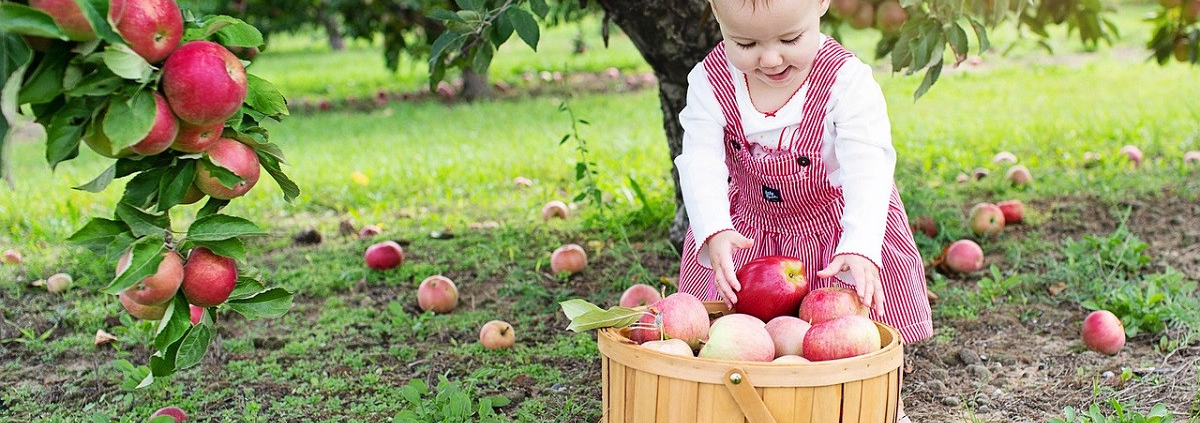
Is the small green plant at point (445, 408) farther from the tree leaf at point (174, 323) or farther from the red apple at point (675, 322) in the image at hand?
the tree leaf at point (174, 323)

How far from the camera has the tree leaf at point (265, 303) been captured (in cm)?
162

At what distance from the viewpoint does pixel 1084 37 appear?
12.4 feet

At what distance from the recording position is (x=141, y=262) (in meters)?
1.39

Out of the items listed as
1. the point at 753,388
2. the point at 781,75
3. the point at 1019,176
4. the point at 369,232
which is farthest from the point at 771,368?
the point at 1019,176

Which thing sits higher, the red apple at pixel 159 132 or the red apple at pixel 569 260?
the red apple at pixel 159 132

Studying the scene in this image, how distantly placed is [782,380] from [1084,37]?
9.20ft

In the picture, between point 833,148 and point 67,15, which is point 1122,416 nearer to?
point 833,148

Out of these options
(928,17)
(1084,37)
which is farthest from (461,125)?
(928,17)

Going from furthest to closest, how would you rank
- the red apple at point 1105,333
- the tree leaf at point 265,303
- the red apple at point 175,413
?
Answer: the red apple at point 1105,333 → the red apple at point 175,413 → the tree leaf at point 265,303

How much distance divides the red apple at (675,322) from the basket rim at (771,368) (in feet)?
0.48

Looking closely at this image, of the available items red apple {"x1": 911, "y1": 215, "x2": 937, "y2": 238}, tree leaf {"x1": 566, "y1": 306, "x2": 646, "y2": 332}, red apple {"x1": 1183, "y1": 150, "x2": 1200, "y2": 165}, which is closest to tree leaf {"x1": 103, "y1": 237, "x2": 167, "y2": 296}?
tree leaf {"x1": 566, "y1": 306, "x2": 646, "y2": 332}

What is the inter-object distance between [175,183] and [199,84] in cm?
22

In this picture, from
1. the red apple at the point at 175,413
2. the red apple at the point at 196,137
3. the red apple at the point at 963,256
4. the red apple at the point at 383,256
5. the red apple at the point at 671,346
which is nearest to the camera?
the red apple at the point at 196,137

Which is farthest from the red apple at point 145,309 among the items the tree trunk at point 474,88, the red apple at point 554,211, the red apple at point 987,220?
the tree trunk at point 474,88
